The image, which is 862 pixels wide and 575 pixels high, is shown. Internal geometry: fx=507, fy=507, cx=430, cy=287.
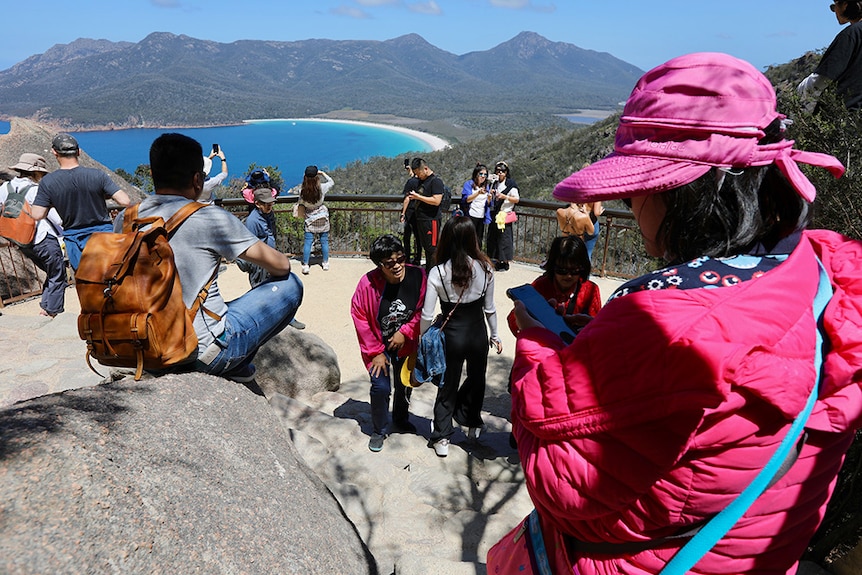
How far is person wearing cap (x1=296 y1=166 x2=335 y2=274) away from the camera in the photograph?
773cm

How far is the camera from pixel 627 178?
1.02 meters

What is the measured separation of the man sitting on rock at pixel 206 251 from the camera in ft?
7.17

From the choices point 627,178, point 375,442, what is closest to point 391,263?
point 375,442

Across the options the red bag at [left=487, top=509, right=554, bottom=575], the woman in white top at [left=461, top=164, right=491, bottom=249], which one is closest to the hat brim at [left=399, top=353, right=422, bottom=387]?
the red bag at [left=487, top=509, right=554, bottom=575]

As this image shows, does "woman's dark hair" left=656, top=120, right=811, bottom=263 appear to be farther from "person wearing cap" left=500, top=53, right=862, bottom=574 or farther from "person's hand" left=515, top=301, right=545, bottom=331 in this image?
"person's hand" left=515, top=301, right=545, bottom=331

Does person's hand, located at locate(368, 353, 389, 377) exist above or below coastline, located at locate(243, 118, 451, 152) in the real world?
below

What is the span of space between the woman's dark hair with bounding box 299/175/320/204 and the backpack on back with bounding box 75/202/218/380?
19.3 ft

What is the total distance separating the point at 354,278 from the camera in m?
8.24

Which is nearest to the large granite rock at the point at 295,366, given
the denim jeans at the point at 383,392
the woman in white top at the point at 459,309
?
the denim jeans at the point at 383,392

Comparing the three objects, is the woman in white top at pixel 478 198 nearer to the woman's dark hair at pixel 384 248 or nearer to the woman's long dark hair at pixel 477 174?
the woman's long dark hair at pixel 477 174

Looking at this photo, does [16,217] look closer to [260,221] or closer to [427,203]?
[260,221]

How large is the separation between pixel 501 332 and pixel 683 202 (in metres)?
5.53

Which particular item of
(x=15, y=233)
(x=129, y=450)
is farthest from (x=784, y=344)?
(x=15, y=233)

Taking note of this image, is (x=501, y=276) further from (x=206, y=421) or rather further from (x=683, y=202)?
(x=683, y=202)
